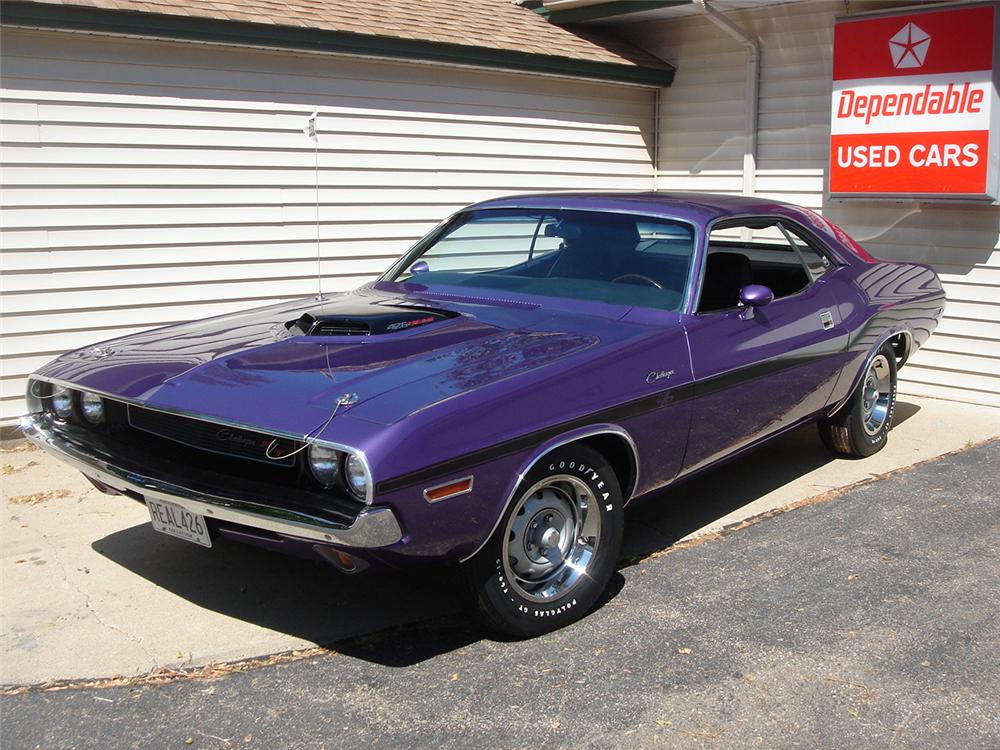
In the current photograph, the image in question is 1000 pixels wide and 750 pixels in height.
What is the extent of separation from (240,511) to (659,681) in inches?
62.4

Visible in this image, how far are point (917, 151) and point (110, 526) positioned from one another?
624cm

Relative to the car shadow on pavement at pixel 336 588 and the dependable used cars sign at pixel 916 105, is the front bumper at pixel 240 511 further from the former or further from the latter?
the dependable used cars sign at pixel 916 105

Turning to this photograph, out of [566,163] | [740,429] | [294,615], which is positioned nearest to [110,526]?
[294,615]

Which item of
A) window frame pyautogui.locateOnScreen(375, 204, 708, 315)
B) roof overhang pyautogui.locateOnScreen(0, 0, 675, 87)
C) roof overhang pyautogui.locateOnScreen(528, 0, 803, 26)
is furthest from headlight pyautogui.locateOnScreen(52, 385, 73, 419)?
roof overhang pyautogui.locateOnScreen(528, 0, 803, 26)

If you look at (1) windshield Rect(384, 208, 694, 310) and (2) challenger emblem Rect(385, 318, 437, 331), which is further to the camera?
(1) windshield Rect(384, 208, 694, 310)

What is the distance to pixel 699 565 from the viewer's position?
478 centimetres

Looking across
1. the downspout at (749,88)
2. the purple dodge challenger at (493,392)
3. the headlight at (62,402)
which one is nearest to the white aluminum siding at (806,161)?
the downspout at (749,88)

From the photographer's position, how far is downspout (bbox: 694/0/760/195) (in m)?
9.12

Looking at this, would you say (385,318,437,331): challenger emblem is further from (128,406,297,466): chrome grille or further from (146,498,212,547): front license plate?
(146,498,212,547): front license plate

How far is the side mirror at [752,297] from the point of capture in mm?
4883

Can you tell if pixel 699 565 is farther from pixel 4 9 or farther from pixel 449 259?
pixel 4 9

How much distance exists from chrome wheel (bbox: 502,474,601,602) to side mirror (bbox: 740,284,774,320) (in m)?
1.37

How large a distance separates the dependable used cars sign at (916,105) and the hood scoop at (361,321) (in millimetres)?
4716

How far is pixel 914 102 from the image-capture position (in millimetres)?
7848
